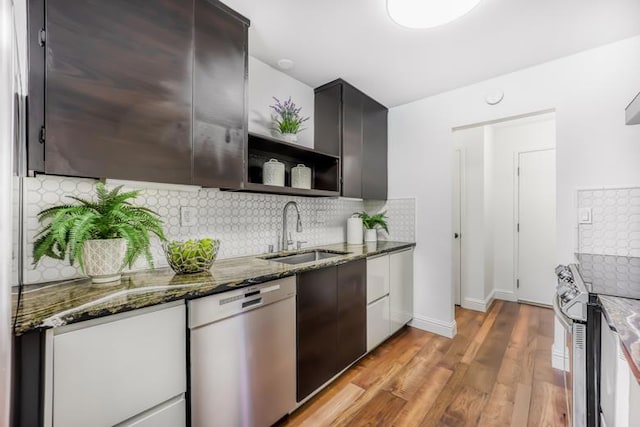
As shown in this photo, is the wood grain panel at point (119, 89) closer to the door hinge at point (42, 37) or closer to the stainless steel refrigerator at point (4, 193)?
the door hinge at point (42, 37)

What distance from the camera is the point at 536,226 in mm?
3426

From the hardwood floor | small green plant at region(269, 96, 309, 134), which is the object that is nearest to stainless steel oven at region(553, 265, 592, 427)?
the hardwood floor

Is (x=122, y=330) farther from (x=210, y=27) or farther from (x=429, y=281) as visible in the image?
(x=429, y=281)

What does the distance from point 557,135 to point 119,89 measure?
2811 millimetres

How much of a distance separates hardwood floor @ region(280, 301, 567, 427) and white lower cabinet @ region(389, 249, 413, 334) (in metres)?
0.18

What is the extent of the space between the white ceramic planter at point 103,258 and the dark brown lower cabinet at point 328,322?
0.87 meters

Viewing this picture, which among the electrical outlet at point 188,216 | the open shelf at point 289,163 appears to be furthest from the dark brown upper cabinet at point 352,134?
the electrical outlet at point 188,216

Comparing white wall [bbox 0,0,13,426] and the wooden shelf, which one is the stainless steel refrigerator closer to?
white wall [bbox 0,0,13,426]

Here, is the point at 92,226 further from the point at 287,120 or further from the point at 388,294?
the point at 388,294

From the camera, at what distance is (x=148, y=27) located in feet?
4.11

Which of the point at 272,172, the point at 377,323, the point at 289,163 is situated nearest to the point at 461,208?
the point at 377,323

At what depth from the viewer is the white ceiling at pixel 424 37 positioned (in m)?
1.57

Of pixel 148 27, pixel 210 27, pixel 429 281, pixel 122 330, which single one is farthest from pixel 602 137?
pixel 122 330

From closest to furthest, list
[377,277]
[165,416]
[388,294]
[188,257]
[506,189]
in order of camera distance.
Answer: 1. [165,416]
2. [188,257]
3. [377,277]
4. [388,294]
5. [506,189]
